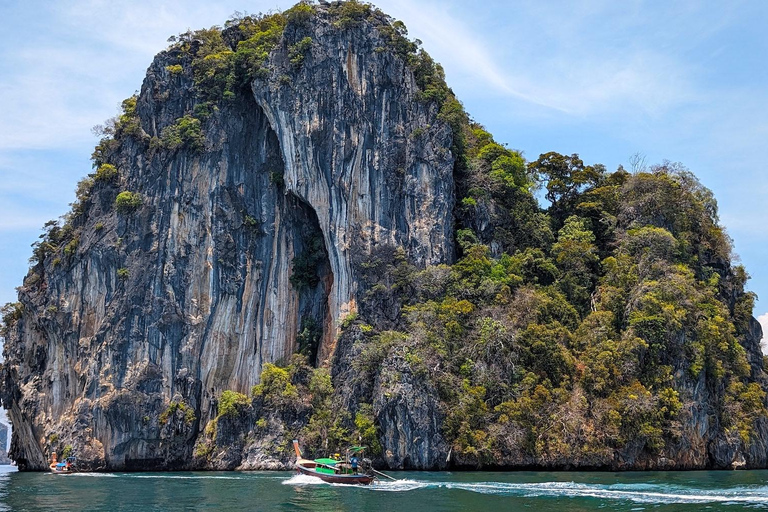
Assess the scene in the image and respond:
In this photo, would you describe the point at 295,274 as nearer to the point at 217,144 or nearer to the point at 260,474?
the point at 217,144

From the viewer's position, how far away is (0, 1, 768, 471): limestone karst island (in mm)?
44281

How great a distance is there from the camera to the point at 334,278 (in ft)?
171

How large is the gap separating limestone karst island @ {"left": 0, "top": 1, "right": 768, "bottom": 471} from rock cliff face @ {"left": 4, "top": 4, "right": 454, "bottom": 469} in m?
0.14

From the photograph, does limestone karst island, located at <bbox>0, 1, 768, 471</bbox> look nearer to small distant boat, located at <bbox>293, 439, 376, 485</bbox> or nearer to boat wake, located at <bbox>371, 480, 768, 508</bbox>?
small distant boat, located at <bbox>293, 439, 376, 485</bbox>

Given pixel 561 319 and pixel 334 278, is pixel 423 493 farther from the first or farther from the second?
pixel 334 278

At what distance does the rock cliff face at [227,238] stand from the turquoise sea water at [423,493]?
12767mm

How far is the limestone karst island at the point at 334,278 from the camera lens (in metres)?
44.3

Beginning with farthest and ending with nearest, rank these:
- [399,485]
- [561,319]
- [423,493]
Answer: [561,319] → [399,485] → [423,493]

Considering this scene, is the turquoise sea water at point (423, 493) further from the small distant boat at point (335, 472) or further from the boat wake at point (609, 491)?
the small distant boat at point (335, 472)

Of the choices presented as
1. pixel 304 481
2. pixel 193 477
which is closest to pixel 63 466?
pixel 193 477

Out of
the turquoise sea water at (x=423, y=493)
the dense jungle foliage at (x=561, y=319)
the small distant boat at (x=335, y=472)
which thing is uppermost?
the dense jungle foliage at (x=561, y=319)

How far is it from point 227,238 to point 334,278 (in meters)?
8.21

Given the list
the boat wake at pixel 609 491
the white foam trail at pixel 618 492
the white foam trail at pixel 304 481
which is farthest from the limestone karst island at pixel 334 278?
the white foam trail at pixel 618 492

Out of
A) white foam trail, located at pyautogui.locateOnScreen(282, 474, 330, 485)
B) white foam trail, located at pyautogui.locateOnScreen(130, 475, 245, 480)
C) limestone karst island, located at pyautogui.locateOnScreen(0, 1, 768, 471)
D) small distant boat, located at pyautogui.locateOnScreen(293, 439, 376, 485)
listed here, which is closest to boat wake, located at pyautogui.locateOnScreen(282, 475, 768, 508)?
small distant boat, located at pyautogui.locateOnScreen(293, 439, 376, 485)
